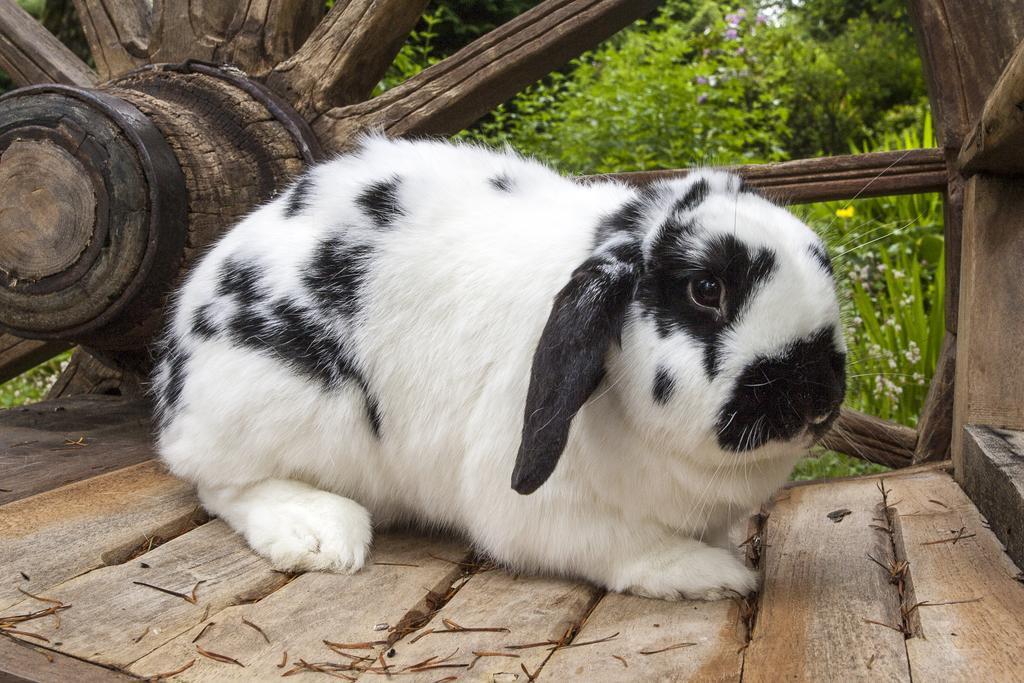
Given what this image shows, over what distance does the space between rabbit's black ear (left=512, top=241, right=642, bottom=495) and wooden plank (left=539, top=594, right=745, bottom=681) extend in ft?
0.86

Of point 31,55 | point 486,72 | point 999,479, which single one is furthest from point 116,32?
point 999,479

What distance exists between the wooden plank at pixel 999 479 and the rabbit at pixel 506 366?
0.42 m

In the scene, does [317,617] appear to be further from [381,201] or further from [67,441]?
[67,441]

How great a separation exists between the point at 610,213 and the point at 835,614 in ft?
2.58

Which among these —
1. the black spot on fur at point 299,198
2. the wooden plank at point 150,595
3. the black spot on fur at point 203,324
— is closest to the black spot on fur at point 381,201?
the black spot on fur at point 299,198

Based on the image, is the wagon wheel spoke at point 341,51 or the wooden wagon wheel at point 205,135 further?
the wagon wheel spoke at point 341,51

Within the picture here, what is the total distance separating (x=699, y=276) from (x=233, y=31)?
1.80 m

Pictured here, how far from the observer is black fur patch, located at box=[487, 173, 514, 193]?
2.14 metres

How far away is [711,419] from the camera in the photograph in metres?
1.58

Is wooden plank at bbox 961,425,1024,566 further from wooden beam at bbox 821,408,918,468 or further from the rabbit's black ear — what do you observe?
the rabbit's black ear

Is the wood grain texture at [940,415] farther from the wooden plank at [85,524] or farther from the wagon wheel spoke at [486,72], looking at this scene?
the wooden plank at [85,524]

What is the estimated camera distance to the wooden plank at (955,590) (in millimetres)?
1413

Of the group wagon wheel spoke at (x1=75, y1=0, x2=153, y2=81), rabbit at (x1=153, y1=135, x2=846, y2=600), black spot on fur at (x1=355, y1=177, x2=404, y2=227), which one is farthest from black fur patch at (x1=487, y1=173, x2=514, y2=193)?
wagon wheel spoke at (x1=75, y1=0, x2=153, y2=81)

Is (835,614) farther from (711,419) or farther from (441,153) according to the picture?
(441,153)
